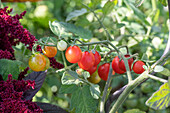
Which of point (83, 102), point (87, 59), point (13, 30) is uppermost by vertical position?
point (13, 30)

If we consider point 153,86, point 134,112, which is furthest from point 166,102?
point 153,86

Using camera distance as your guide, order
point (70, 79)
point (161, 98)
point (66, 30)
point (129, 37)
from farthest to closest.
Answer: point (129, 37), point (66, 30), point (70, 79), point (161, 98)

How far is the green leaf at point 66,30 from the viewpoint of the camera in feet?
1.86

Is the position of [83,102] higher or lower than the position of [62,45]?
lower

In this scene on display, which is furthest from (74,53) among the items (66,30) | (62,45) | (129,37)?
(129,37)

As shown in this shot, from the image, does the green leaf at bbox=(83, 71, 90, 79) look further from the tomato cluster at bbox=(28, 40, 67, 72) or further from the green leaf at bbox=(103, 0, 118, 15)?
the green leaf at bbox=(103, 0, 118, 15)

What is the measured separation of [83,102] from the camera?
550 millimetres

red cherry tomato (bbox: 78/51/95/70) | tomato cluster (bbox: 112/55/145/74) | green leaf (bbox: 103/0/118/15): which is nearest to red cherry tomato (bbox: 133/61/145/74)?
tomato cluster (bbox: 112/55/145/74)

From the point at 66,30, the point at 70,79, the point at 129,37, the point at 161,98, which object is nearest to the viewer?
the point at 161,98

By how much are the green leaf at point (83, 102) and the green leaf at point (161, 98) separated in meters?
0.19

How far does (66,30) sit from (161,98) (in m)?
0.32

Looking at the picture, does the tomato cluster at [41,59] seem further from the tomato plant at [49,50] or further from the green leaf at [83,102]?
the green leaf at [83,102]

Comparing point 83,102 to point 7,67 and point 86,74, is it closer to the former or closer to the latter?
point 86,74

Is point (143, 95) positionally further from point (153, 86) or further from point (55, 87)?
point (55, 87)
